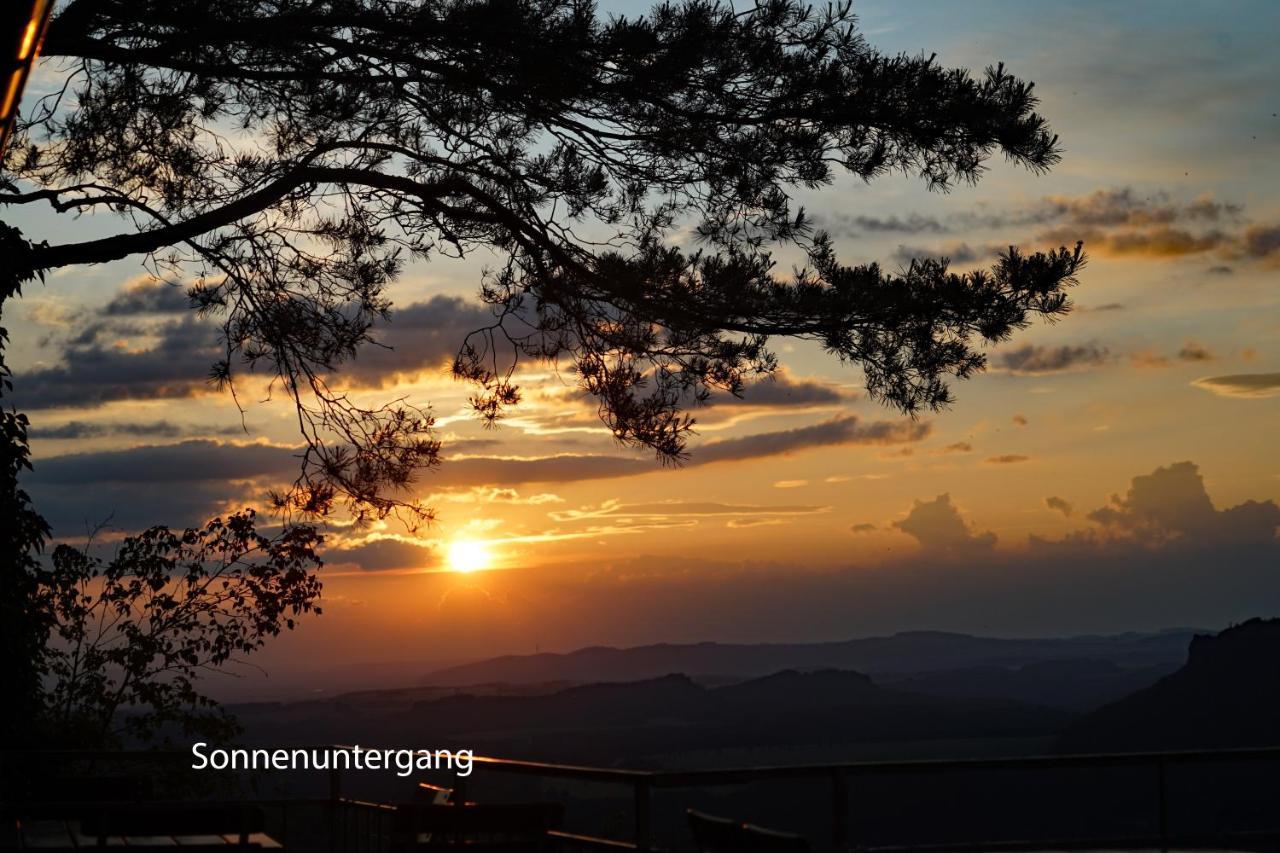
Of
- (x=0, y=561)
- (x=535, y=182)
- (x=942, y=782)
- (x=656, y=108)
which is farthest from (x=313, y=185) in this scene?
(x=942, y=782)

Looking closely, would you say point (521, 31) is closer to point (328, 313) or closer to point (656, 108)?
point (656, 108)

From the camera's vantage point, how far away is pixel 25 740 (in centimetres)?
966

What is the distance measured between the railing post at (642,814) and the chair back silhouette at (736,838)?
0.48 metres

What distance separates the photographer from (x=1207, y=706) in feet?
518

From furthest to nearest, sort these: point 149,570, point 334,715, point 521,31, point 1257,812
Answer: point 334,715
point 1257,812
point 149,570
point 521,31

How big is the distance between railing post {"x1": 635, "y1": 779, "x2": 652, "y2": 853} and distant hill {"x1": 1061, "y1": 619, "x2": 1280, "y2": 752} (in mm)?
153636

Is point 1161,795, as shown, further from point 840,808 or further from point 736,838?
point 736,838

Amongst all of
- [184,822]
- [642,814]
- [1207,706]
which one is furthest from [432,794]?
[1207,706]

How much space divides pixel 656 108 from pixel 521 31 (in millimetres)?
1281

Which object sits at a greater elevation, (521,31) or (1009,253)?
(521,31)

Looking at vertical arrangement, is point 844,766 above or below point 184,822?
above

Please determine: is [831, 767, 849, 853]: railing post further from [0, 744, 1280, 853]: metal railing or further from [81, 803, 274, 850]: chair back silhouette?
[81, 803, 274, 850]: chair back silhouette

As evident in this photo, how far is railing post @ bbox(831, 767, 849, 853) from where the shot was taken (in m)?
5.53

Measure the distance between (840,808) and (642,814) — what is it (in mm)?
990
